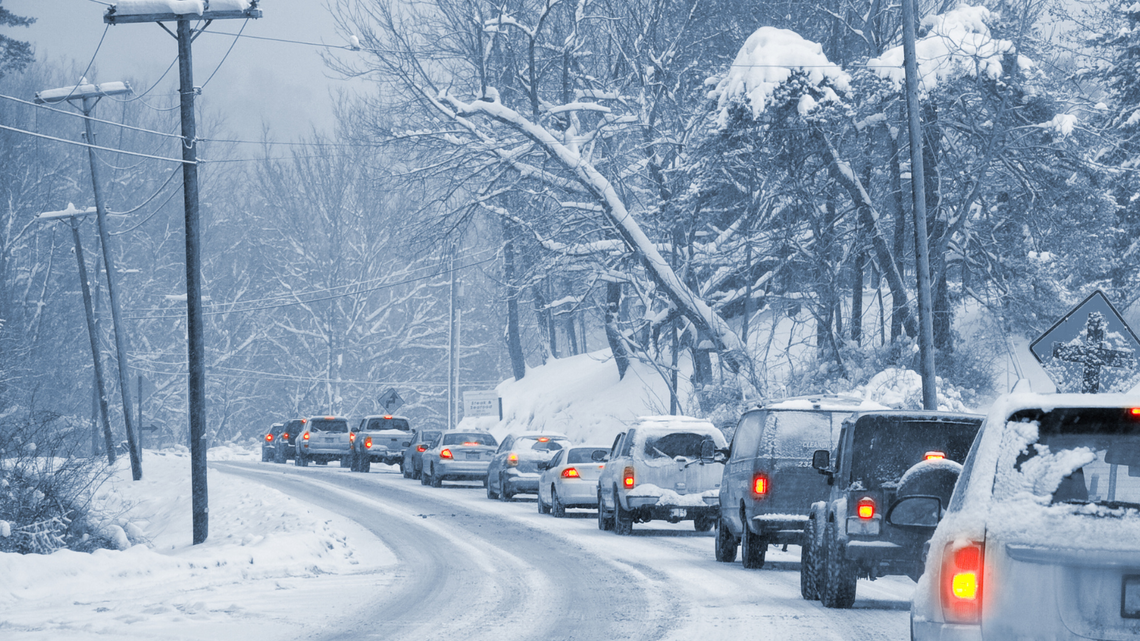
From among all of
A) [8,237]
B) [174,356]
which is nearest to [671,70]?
[8,237]

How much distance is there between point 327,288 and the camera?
222 ft

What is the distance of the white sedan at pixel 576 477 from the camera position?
24.3 m

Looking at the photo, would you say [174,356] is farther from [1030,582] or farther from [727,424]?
[1030,582]

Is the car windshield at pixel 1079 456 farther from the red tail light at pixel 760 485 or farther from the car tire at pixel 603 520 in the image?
the car tire at pixel 603 520

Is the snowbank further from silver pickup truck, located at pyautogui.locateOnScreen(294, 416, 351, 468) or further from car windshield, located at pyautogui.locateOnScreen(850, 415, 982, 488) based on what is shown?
car windshield, located at pyautogui.locateOnScreen(850, 415, 982, 488)

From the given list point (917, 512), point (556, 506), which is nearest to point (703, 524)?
point (556, 506)

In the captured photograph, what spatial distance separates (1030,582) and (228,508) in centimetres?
2142

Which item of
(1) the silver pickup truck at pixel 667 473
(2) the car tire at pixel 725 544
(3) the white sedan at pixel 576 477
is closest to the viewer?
(2) the car tire at pixel 725 544

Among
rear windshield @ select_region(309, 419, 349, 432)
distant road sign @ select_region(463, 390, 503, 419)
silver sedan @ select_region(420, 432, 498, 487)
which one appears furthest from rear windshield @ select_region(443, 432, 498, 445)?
distant road sign @ select_region(463, 390, 503, 419)

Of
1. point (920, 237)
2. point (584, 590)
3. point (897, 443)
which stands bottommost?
point (584, 590)

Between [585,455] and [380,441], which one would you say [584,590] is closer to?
[585,455]

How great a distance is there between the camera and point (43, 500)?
1950 cm

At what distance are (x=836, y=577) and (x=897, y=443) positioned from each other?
1.23m

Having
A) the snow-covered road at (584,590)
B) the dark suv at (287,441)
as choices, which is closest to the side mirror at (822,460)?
the snow-covered road at (584,590)
